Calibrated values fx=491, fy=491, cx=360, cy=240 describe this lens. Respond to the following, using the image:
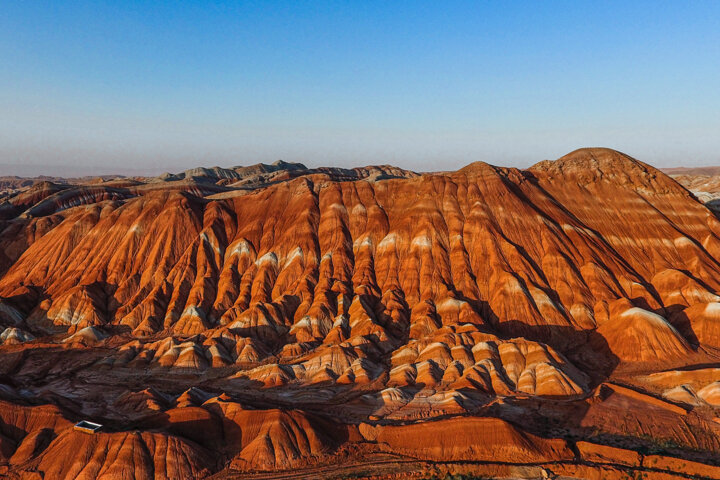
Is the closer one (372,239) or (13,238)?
(372,239)

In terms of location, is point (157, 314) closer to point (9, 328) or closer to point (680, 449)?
point (9, 328)

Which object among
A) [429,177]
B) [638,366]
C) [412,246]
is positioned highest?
[429,177]

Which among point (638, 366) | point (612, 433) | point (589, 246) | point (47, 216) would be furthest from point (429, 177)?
point (47, 216)

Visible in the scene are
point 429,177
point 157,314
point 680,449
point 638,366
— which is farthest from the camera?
point 429,177

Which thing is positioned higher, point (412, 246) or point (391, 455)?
point (412, 246)

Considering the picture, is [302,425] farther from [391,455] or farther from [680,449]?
[680,449]

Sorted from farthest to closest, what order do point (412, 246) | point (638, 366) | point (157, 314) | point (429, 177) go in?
point (429, 177), point (412, 246), point (157, 314), point (638, 366)
